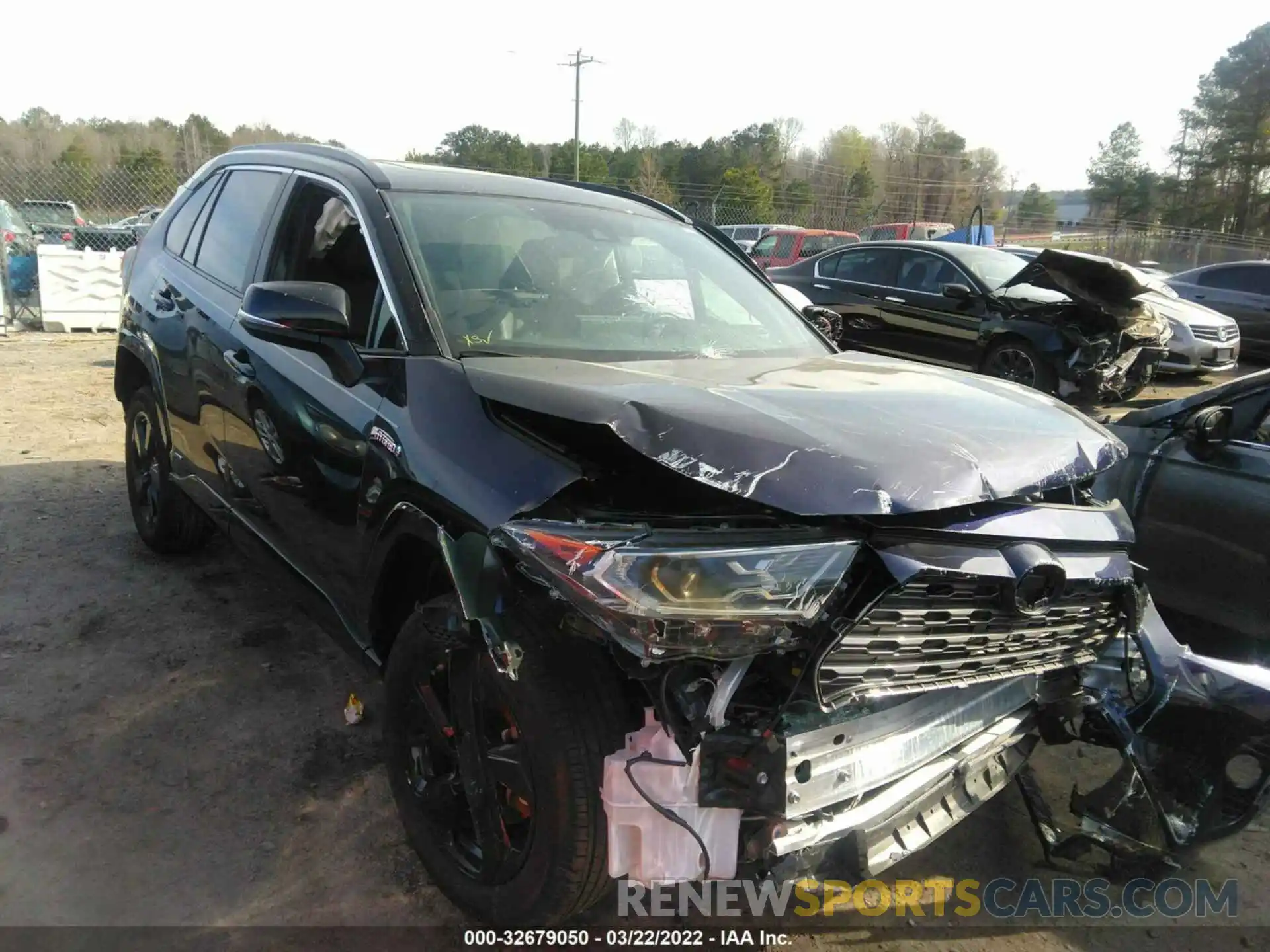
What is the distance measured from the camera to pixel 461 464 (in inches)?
83.4

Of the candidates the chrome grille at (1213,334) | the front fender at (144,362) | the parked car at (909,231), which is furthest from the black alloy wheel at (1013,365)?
the parked car at (909,231)

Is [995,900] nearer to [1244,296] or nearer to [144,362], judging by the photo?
[144,362]

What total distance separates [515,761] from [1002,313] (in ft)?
27.3

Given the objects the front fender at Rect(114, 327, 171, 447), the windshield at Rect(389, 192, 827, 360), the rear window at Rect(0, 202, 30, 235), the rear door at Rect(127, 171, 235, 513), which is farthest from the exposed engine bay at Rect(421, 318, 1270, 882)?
the rear window at Rect(0, 202, 30, 235)

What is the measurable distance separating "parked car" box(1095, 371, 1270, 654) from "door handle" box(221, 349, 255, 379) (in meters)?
3.10

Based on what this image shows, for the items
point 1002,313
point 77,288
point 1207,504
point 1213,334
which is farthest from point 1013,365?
point 77,288

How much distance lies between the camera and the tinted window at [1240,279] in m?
13.4

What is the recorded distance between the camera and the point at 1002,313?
9023 millimetres

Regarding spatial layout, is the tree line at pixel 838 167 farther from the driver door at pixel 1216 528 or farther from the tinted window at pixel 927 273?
the driver door at pixel 1216 528

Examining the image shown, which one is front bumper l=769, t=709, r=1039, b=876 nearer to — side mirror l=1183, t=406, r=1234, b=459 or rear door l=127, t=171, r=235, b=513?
side mirror l=1183, t=406, r=1234, b=459

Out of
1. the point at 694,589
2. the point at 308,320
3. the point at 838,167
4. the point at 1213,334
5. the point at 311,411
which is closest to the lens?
the point at 694,589

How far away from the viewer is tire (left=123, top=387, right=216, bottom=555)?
4.41 metres

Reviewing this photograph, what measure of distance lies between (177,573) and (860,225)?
36.6m

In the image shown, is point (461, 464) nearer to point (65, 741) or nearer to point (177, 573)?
point (65, 741)
